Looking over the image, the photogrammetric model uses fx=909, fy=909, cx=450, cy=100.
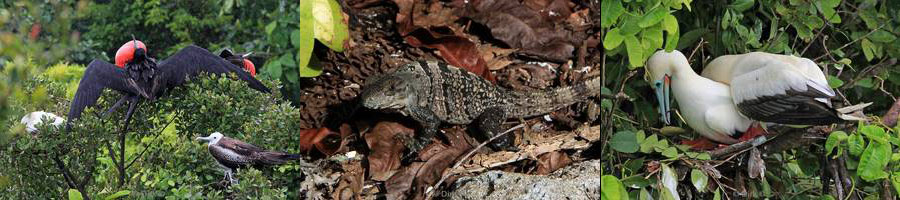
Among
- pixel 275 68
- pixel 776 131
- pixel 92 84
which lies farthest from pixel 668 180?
pixel 92 84

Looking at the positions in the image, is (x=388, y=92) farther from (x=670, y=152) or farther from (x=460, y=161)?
(x=670, y=152)

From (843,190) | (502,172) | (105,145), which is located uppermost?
(105,145)

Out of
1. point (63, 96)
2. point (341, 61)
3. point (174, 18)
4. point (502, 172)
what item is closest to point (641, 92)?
point (502, 172)

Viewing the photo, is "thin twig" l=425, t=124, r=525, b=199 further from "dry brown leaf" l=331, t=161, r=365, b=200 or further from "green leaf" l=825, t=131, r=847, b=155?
"green leaf" l=825, t=131, r=847, b=155

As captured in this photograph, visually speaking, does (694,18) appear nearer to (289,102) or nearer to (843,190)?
(843,190)

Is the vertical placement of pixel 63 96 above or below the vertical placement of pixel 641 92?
above

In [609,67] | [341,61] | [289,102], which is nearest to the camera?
[341,61]

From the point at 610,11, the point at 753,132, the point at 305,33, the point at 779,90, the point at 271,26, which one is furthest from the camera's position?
the point at 753,132
